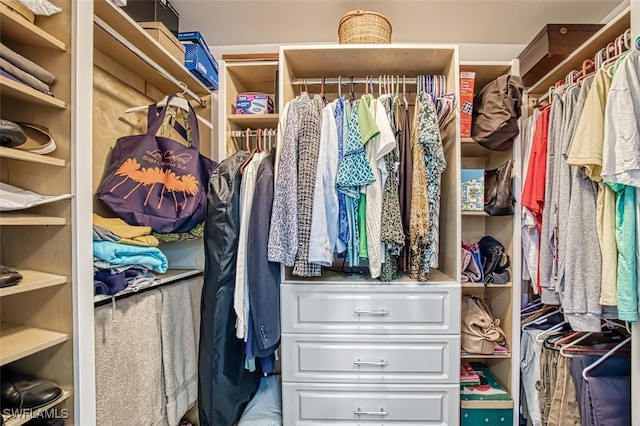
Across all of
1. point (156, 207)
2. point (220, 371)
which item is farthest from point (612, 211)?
point (156, 207)

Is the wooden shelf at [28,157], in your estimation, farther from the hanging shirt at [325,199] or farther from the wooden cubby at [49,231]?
the hanging shirt at [325,199]

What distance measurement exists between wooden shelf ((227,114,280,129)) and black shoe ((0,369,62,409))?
1.26 m

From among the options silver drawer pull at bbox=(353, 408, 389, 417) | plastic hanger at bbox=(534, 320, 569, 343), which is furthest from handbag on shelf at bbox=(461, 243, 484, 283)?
silver drawer pull at bbox=(353, 408, 389, 417)

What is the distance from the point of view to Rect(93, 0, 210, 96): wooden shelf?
1.10 metres

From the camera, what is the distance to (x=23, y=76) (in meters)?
0.77

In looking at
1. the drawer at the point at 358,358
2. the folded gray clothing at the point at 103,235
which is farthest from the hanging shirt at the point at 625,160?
the folded gray clothing at the point at 103,235

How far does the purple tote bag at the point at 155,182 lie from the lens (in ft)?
3.77

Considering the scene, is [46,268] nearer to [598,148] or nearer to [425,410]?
[425,410]

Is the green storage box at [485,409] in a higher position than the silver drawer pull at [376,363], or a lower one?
lower

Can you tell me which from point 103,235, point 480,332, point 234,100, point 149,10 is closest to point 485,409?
point 480,332

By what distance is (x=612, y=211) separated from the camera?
103 centimetres

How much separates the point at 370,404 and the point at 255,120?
4.79 feet

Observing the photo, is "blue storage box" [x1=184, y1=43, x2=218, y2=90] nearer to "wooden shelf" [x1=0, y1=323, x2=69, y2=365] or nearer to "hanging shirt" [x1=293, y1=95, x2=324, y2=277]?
"hanging shirt" [x1=293, y1=95, x2=324, y2=277]

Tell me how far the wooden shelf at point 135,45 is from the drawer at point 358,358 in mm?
1333
